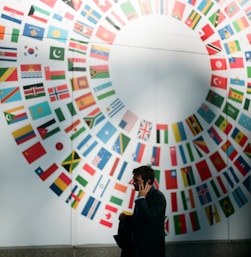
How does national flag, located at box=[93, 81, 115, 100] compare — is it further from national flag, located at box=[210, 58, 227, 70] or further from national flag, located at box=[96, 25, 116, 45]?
national flag, located at box=[210, 58, 227, 70]

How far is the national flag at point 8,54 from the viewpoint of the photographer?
530cm

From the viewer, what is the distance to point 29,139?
17.6ft

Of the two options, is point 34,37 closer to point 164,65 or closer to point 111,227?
point 164,65

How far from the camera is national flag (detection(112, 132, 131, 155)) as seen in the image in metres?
5.68

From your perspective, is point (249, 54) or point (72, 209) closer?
point (72, 209)

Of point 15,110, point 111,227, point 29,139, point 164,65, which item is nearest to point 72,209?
point 111,227

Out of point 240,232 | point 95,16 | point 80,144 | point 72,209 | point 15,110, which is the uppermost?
point 95,16

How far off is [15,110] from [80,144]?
0.83 m

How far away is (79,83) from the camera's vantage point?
18.3 ft

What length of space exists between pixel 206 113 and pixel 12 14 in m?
2.62

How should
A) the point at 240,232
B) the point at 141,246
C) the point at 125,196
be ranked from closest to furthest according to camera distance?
the point at 141,246 → the point at 125,196 → the point at 240,232

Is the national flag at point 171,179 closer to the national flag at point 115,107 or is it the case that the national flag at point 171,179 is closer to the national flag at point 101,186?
the national flag at point 101,186

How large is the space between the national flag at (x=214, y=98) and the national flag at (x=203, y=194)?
1.04m

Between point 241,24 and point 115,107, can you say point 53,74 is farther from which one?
point 241,24
